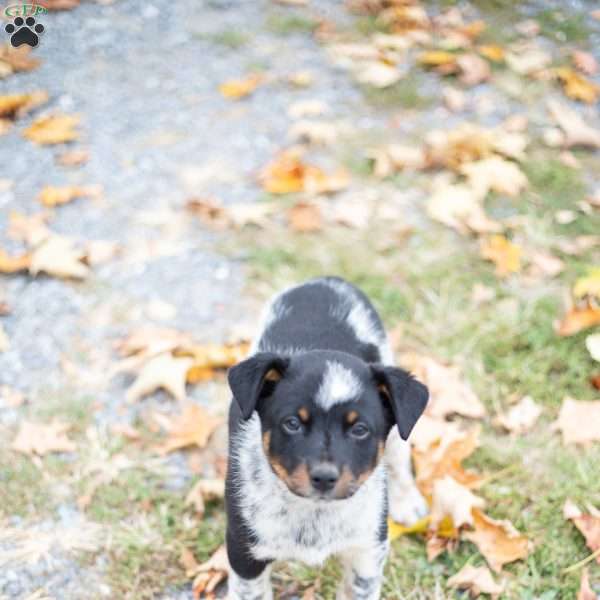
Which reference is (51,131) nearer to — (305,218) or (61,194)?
(61,194)

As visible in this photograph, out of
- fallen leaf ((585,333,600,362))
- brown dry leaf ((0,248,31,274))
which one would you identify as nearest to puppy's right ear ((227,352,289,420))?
fallen leaf ((585,333,600,362))

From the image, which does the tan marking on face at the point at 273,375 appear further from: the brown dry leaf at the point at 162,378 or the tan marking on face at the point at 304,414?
the brown dry leaf at the point at 162,378

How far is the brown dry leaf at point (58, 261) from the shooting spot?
15.6 feet

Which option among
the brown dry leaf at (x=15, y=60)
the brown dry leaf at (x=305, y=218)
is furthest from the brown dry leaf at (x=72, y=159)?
the brown dry leaf at (x=305, y=218)

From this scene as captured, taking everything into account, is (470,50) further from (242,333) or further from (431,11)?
(242,333)

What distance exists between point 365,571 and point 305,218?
2.61 m

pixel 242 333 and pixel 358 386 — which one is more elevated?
pixel 358 386

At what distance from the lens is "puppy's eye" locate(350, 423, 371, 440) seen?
2.70 m

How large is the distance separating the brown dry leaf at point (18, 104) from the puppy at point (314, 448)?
11.2 ft

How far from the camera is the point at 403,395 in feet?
9.01

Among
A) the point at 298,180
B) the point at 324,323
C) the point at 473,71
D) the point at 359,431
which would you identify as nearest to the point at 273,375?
the point at 359,431

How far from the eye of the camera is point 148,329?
4484mm

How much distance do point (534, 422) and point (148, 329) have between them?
6.50 feet

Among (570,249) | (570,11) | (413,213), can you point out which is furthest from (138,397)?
(570,11)
